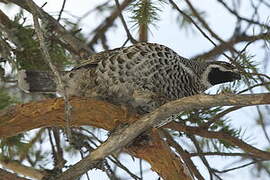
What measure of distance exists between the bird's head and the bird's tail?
2.42 ft

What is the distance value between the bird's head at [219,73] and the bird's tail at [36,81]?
2.42 feet

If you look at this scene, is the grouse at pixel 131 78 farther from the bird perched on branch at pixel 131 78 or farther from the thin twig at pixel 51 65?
the thin twig at pixel 51 65

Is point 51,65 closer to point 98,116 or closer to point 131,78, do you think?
point 98,116

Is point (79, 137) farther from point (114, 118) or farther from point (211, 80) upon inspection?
point (211, 80)

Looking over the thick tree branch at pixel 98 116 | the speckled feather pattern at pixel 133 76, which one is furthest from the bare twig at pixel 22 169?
the thick tree branch at pixel 98 116

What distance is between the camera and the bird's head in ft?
8.41

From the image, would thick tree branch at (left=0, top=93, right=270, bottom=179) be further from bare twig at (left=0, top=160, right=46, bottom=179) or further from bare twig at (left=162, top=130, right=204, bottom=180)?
bare twig at (left=0, top=160, right=46, bottom=179)

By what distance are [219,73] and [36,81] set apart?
0.86 m

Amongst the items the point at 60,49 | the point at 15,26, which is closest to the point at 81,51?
the point at 60,49

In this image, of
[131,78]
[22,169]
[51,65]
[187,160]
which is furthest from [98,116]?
[22,169]

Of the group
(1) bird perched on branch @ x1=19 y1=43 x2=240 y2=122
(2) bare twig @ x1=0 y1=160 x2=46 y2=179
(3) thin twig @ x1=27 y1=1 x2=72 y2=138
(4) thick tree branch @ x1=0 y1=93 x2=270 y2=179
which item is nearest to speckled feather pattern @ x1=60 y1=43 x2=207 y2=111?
(1) bird perched on branch @ x1=19 y1=43 x2=240 y2=122

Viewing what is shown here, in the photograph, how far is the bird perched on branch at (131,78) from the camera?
7.59 ft

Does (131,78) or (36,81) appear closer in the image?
(131,78)

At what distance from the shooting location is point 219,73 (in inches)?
105
